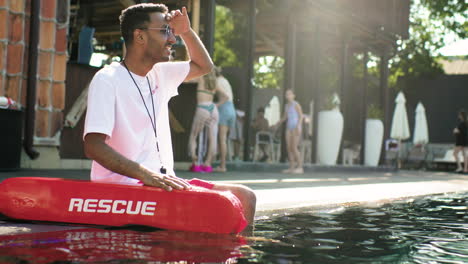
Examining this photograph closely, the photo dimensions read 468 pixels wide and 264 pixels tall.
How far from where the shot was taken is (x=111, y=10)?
12.7m

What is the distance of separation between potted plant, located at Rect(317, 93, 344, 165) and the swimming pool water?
1000 centimetres

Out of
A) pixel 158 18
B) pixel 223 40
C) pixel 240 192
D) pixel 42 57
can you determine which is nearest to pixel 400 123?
pixel 223 40

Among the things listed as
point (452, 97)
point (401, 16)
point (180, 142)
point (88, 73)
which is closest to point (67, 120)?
point (88, 73)

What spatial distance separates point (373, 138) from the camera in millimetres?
16922

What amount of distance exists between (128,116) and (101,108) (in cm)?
20

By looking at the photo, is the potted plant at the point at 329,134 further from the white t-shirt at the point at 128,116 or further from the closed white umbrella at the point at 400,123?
the white t-shirt at the point at 128,116

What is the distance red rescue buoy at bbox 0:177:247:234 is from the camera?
10.2 ft

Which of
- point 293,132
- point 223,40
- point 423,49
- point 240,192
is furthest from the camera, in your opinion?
point 223,40

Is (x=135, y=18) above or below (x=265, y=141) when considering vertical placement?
above

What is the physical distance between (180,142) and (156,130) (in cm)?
746

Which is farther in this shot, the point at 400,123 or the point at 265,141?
the point at 400,123

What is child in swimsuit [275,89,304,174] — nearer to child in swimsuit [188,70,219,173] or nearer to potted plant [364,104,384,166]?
child in swimsuit [188,70,219,173]

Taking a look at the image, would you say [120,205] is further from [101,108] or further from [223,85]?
[223,85]

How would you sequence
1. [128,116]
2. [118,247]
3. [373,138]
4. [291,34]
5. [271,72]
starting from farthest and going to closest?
[271,72]
[373,138]
[291,34]
[128,116]
[118,247]
